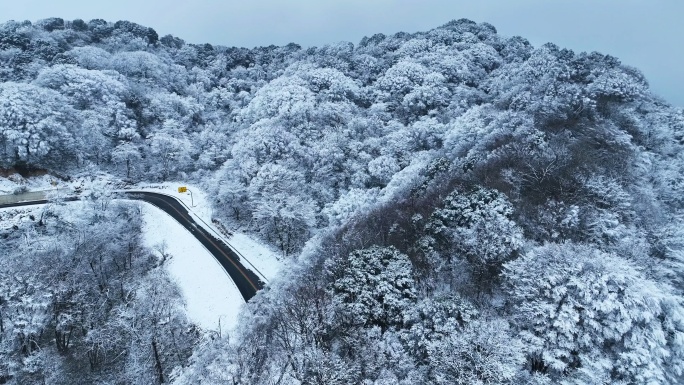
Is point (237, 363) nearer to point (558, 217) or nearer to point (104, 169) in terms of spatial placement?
point (558, 217)

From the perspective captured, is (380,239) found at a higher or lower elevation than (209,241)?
higher

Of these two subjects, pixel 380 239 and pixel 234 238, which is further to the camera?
pixel 234 238

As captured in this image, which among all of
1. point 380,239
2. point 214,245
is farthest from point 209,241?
point 380,239

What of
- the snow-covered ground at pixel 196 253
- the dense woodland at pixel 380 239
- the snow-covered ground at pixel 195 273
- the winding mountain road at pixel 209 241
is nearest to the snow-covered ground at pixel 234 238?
the snow-covered ground at pixel 196 253

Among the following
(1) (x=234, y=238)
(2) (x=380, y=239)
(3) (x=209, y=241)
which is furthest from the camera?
(1) (x=234, y=238)

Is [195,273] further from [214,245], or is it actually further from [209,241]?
[209,241]

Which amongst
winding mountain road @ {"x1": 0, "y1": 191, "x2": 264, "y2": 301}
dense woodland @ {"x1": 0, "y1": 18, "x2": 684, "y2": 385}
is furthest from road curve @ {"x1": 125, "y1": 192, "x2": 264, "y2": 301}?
dense woodland @ {"x1": 0, "y1": 18, "x2": 684, "y2": 385}

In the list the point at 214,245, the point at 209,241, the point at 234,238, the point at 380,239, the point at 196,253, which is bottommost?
the point at 196,253

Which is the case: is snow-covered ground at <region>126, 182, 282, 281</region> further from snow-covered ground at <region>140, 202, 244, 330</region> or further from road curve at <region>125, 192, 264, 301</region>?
snow-covered ground at <region>140, 202, 244, 330</region>
